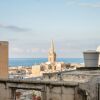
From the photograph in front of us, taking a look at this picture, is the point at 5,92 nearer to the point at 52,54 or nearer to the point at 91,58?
the point at 91,58

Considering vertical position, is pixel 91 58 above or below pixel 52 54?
above

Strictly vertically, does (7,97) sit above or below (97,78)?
below

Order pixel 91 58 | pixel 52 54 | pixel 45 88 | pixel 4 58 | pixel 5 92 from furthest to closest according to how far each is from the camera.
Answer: pixel 52 54 → pixel 4 58 → pixel 91 58 → pixel 5 92 → pixel 45 88

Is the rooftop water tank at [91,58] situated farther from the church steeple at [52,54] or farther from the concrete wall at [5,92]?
the church steeple at [52,54]

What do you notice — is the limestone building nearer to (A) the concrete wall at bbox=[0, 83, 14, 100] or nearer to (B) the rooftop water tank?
(B) the rooftop water tank

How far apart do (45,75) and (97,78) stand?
327cm

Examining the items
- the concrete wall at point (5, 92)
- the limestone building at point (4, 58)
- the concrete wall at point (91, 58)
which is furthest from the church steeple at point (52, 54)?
the concrete wall at point (5, 92)

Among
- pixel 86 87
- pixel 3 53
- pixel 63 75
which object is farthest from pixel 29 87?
pixel 3 53

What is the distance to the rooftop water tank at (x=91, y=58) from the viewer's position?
15.5 m

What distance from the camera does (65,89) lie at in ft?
42.4

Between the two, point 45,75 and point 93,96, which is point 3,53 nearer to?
point 45,75

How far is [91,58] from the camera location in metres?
15.6

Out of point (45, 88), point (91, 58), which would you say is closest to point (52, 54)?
point (91, 58)

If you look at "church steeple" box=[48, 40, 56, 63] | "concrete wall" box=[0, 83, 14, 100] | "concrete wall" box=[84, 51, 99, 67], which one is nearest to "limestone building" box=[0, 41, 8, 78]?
"concrete wall" box=[84, 51, 99, 67]
